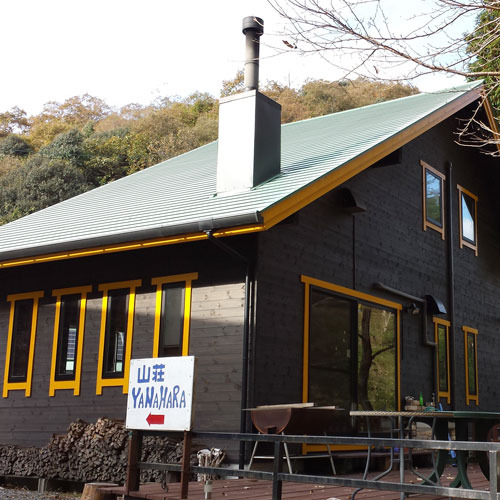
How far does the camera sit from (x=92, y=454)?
861 cm

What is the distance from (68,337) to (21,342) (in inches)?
38.1

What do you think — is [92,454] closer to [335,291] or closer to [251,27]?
[335,291]

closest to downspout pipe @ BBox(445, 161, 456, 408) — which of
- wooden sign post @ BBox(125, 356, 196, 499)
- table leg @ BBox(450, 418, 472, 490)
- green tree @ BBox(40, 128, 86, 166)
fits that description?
table leg @ BBox(450, 418, 472, 490)

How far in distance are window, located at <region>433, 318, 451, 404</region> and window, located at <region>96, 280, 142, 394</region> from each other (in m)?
5.23

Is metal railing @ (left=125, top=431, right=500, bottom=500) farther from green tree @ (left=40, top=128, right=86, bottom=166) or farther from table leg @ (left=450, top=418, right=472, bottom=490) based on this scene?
green tree @ (left=40, top=128, right=86, bottom=166)

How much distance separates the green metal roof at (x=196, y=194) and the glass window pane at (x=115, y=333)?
3.29 feet

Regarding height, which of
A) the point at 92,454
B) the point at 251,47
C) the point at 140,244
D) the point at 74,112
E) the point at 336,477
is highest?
the point at 74,112

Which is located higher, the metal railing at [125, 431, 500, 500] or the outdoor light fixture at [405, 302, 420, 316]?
the outdoor light fixture at [405, 302, 420, 316]

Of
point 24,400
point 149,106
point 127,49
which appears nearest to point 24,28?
point 149,106

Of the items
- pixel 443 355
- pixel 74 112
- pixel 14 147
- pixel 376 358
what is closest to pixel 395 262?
pixel 376 358

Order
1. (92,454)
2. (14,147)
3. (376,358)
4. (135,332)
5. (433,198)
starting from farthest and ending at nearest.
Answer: (14,147)
(433,198)
(376,358)
(135,332)
(92,454)

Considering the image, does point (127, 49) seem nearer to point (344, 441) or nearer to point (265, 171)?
point (265, 171)

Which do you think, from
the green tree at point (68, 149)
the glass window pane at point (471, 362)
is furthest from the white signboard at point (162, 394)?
the green tree at point (68, 149)

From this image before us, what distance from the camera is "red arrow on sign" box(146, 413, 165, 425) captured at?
19.7 ft
